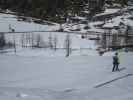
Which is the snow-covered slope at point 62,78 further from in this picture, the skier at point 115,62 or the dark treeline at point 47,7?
the dark treeline at point 47,7

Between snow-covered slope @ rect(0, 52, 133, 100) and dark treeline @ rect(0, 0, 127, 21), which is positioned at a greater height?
dark treeline @ rect(0, 0, 127, 21)

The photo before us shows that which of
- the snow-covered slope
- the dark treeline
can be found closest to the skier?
the snow-covered slope

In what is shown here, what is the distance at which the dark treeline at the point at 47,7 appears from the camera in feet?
162

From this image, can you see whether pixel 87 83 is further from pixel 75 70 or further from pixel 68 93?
pixel 75 70

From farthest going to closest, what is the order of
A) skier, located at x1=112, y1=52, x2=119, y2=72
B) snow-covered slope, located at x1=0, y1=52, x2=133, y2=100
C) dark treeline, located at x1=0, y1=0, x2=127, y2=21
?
dark treeline, located at x1=0, y1=0, x2=127, y2=21 < skier, located at x1=112, y1=52, x2=119, y2=72 < snow-covered slope, located at x1=0, y1=52, x2=133, y2=100

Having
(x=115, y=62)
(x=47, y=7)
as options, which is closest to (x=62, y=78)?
(x=115, y=62)

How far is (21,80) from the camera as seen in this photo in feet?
73.6

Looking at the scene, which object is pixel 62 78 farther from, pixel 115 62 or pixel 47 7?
pixel 47 7

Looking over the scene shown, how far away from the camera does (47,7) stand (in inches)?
1982

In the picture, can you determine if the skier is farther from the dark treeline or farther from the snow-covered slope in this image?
the dark treeline

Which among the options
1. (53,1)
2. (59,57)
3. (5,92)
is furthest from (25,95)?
(53,1)

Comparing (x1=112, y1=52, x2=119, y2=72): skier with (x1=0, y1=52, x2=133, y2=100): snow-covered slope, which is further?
(x1=112, y1=52, x2=119, y2=72): skier

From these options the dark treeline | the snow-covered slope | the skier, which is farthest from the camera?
the dark treeline

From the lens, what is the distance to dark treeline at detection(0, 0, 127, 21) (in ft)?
162
